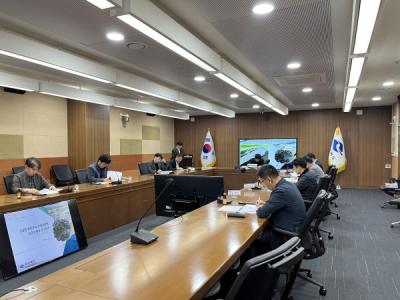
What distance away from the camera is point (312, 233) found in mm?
2805

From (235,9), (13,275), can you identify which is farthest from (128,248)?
(235,9)

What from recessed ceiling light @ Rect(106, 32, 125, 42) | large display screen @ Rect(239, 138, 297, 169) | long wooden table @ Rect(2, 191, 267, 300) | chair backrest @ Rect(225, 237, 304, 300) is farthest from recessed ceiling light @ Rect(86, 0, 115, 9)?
large display screen @ Rect(239, 138, 297, 169)

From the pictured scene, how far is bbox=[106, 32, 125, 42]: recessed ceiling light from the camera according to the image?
330 centimetres

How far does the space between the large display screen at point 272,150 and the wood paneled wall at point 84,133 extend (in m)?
5.46

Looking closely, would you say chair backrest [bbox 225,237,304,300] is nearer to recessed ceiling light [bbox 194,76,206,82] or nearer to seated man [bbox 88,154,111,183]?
seated man [bbox 88,154,111,183]

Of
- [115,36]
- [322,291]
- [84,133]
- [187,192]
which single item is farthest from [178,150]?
[322,291]

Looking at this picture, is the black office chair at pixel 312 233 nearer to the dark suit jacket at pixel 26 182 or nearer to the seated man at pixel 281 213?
the seated man at pixel 281 213

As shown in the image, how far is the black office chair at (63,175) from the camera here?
6.81 metres

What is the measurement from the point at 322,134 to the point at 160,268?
9.52 m

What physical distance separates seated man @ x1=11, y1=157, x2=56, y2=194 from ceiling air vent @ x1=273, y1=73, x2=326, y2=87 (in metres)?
4.18

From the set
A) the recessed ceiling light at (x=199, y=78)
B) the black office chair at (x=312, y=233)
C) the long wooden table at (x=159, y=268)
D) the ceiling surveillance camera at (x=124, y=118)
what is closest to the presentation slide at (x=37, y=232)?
the long wooden table at (x=159, y=268)

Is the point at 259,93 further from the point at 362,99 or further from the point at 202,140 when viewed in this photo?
the point at 202,140

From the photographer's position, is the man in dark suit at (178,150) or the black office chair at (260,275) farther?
the man in dark suit at (178,150)

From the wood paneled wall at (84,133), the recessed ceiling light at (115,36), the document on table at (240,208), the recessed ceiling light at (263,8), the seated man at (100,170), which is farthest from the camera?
the wood paneled wall at (84,133)
